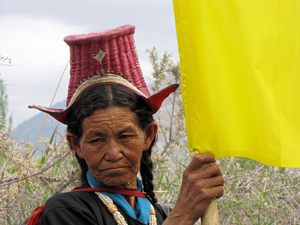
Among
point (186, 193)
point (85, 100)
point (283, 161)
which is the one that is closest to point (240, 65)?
point (283, 161)

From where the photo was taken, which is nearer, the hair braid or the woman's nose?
the woman's nose

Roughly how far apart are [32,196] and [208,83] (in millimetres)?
2855

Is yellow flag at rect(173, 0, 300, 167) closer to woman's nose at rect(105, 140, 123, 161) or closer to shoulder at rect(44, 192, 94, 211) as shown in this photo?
woman's nose at rect(105, 140, 123, 161)

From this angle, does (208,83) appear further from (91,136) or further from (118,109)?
(91,136)

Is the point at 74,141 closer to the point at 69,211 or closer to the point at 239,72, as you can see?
the point at 69,211

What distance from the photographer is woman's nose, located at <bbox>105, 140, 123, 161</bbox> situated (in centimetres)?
182

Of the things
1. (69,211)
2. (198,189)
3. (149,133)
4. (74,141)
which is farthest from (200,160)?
(74,141)

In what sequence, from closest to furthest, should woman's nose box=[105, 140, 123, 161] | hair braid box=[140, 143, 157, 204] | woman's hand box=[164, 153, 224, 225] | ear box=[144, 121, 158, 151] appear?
woman's hand box=[164, 153, 224, 225]
woman's nose box=[105, 140, 123, 161]
ear box=[144, 121, 158, 151]
hair braid box=[140, 143, 157, 204]

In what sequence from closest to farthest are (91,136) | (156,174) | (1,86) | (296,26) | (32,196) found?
(296,26) < (91,136) < (1,86) < (32,196) < (156,174)

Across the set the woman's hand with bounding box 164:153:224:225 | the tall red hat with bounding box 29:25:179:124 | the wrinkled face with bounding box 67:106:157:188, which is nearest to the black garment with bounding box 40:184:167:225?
the wrinkled face with bounding box 67:106:157:188

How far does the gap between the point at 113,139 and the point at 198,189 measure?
55 centimetres

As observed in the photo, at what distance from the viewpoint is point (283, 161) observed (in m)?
1.64

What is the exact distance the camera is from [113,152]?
182 cm

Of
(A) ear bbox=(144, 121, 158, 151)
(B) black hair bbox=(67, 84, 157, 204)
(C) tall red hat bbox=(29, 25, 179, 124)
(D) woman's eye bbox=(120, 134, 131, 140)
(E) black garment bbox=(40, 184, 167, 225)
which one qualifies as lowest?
(E) black garment bbox=(40, 184, 167, 225)
